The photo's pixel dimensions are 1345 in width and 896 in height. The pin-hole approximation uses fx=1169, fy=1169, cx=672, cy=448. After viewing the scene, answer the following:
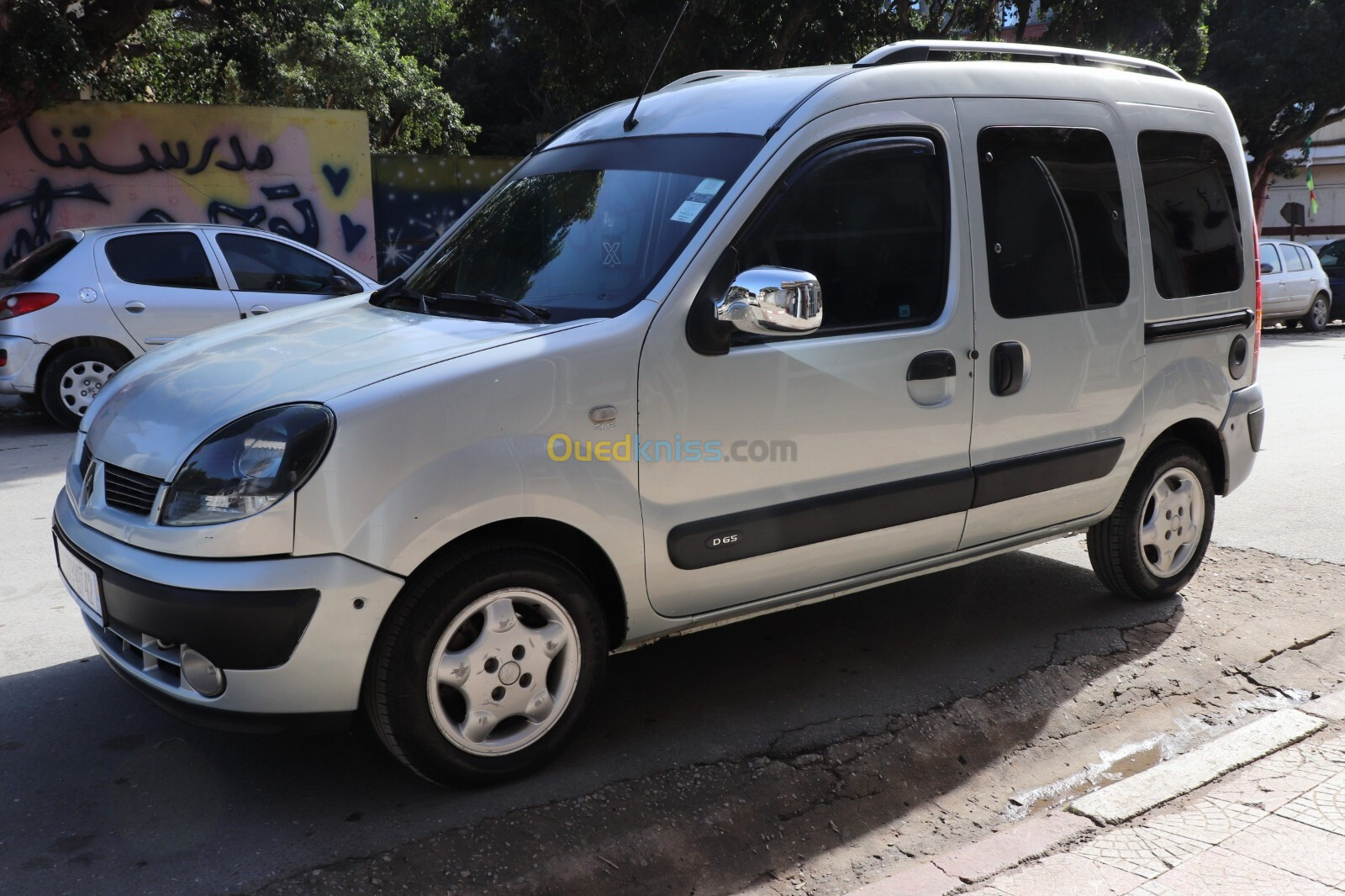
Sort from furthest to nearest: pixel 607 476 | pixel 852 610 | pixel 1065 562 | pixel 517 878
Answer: pixel 1065 562
pixel 852 610
pixel 607 476
pixel 517 878

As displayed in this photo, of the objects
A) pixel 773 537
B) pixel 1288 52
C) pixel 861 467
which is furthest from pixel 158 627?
pixel 1288 52

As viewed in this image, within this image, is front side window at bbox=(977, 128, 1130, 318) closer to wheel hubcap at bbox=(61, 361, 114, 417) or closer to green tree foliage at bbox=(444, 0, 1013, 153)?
wheel hubcap at bbox=(61, 361, 114, 417)

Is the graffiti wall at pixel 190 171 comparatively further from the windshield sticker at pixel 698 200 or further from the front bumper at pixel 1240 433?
Result: the front bumper at pixel 1240 433

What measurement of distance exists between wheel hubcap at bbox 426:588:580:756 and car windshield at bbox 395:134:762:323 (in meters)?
→ 0.84

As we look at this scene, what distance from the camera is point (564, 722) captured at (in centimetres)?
331

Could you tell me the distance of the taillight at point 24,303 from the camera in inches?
345

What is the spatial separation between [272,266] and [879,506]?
22.9 ft

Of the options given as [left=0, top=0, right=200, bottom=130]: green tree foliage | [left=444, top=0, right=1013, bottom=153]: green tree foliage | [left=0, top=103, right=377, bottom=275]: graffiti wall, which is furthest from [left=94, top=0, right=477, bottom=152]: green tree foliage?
[left=444, top=0, right=1013, bottom=153]: green tree foliage

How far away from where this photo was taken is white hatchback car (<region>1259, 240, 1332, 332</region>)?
61.4ft

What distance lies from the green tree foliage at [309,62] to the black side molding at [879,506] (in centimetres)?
1200

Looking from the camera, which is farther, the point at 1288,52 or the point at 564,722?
the point at 1288,52

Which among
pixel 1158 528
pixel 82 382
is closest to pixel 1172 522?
pixel 1158 528

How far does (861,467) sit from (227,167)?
13.7 metres

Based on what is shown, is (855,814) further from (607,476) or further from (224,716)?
(224,716)
